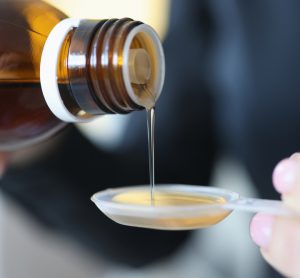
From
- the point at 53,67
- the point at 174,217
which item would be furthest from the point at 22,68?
the point at 174,217

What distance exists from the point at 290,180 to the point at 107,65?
0.14 meters

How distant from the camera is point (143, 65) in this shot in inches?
14.6

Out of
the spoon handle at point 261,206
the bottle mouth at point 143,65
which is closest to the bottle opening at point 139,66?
the bottle mouth at point 143,65

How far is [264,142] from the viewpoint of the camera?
61 cm

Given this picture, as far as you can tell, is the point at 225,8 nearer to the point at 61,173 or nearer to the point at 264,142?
the point at 264,142

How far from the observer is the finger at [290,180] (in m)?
0.31

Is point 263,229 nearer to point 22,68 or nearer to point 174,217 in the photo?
point 174,217

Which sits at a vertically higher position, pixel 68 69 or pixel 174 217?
pixel 68 69

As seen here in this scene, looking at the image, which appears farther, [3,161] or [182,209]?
[3,161]

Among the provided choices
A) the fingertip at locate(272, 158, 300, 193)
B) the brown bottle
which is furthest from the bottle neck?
the fingertip at locate(272, 158, 300, 193)

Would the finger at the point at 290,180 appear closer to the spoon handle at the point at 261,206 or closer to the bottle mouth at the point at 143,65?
the spoon handle at the point at 261,206

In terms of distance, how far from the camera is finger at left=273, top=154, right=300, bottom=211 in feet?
1.03

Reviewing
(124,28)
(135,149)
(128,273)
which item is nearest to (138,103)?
(124,28)

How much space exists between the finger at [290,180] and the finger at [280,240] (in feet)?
0.04
